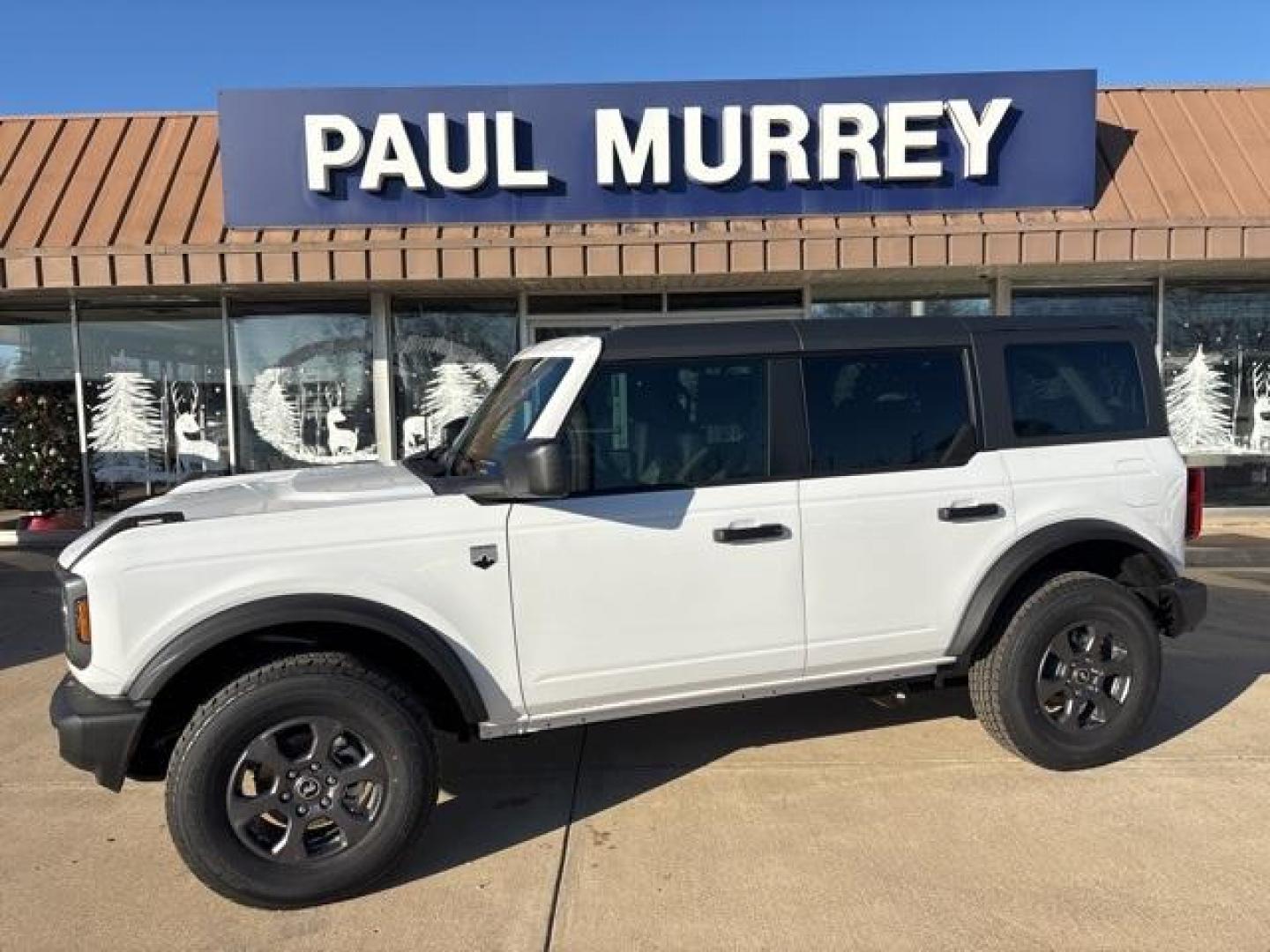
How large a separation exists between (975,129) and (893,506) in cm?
644

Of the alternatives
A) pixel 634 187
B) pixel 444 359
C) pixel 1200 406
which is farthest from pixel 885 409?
pixel 1200 406

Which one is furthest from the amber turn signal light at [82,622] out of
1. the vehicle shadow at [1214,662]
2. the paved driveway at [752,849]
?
the vehicle shadow at [1214,662]

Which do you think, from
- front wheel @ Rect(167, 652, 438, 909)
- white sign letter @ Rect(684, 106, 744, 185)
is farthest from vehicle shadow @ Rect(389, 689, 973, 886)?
white sign letter @ Rect(684, 106, 744, 185)

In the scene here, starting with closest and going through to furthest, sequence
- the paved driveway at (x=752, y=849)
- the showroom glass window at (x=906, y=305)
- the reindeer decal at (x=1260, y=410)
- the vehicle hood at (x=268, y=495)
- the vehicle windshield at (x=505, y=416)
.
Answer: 1. the paved driveway at (x=752, y=849)
2. the vehicle hood at (x=268, y=495)
3. the vehicle windshield at (x=505, y=416)
4. the showroom glass window at (x=906, y=305)
5. the reindeer decal at (x=1260, y=410)

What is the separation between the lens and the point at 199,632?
307cm

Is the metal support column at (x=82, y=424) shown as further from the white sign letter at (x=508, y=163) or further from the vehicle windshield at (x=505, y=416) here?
the vehicle windshield at (x=505, y=416)

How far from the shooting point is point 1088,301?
1051cm

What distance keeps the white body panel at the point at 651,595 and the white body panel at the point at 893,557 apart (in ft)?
0.36

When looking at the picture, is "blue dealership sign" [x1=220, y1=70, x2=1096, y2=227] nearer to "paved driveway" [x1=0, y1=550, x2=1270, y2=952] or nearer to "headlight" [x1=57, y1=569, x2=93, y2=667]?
"paved driveway" [x1=0, y1=550, x2=1270, y2=952]

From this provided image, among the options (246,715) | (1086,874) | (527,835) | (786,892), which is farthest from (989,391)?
(246,715)

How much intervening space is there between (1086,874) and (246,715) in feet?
9.03

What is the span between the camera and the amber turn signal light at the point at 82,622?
10.2 ft

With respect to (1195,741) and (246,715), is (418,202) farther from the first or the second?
(1195,741)

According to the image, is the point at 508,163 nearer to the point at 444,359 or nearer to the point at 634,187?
the point at 634,187
